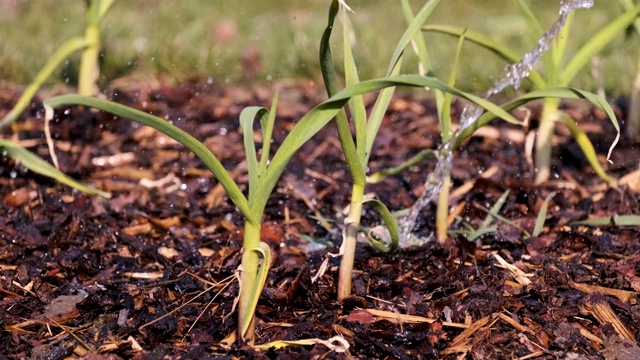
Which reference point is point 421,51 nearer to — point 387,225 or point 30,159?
point 387,225

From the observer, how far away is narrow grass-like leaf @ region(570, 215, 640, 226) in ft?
8.24

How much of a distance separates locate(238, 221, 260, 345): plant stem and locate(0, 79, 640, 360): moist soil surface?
4cm

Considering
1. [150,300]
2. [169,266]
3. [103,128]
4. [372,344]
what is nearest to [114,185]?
[103,128]

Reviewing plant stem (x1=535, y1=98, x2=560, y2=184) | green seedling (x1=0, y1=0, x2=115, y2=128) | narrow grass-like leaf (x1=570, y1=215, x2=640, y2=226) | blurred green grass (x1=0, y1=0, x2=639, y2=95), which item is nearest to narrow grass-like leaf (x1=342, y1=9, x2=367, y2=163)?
narrow grass-like leaf (x1=570, y1=215, x2=640, y2=226)

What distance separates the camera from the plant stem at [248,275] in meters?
1.86

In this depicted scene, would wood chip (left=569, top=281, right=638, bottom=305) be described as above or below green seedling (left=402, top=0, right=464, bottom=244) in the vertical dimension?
below

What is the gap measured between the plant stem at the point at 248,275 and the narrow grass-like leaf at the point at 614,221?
1162 millimetres

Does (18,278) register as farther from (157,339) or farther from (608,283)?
(608,283)

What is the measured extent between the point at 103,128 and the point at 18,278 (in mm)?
1459

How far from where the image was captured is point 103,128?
3713 mm

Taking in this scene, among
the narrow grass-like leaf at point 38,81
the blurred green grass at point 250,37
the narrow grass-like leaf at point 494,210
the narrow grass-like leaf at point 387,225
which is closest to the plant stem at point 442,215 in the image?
the narrow grass-like leaf at point 494,210

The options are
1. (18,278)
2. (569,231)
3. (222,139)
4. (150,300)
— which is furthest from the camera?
(222,139)

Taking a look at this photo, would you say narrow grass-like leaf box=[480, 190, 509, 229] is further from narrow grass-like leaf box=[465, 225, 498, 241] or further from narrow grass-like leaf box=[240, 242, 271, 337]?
narrow grass-like leaf box=[240, 242, 271, 337]

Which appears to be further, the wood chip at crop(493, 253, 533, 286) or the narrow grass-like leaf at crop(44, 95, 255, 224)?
the wood chip at crop(493, 253, 533, 286)
